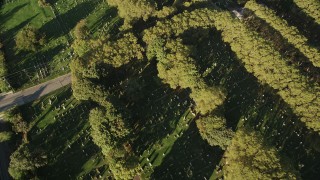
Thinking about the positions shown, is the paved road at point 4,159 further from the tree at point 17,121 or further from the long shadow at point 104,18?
the long shadow at point 104,18

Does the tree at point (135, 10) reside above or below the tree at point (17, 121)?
above

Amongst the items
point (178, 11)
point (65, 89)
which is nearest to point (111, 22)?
point (178, 11)

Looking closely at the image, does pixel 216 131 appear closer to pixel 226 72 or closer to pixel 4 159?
pixel 226 72

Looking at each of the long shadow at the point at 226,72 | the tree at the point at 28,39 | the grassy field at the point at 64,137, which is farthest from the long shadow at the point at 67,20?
the long shadow at the point at 226,72

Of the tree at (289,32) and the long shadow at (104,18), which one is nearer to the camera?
the tree at (289,32)

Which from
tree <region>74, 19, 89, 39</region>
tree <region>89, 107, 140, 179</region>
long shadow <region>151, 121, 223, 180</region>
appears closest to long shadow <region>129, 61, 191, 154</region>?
long shadow <region>151, 121, 223, 180</region>
